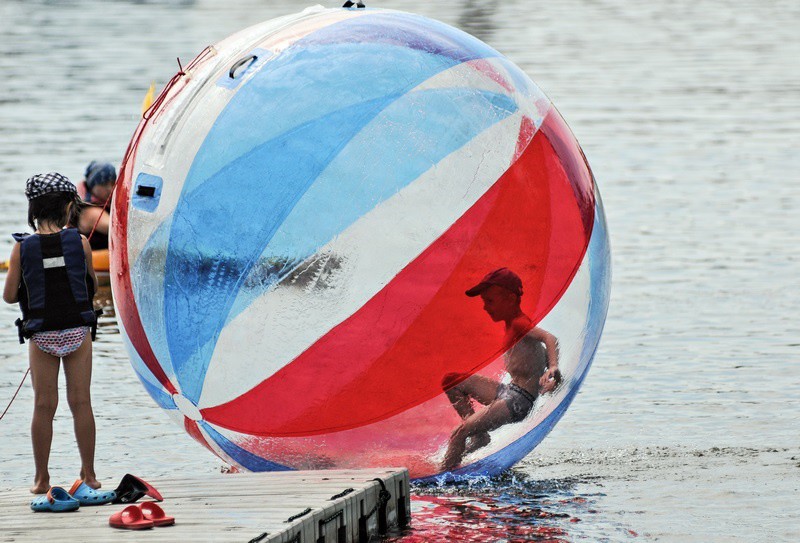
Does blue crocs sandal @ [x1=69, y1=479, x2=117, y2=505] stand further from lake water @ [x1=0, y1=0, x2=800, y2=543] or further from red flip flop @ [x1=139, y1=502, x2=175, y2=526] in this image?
lake water @ [x1=0, y1=0, x2=800, y2=543]

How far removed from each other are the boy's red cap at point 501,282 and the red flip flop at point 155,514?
1.66 m

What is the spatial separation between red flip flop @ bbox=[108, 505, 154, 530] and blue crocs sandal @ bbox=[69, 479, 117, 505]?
32cm

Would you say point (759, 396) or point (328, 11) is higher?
point (328, 11)

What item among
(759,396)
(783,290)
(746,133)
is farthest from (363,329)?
(746,133)

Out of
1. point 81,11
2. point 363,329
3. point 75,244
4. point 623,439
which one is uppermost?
point 81,11

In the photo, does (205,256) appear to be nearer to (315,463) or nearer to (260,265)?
(260,265)

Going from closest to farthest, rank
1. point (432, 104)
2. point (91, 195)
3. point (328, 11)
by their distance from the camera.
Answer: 1. point (432, 104)
2. point (328, 11)
3. point (91, 195)

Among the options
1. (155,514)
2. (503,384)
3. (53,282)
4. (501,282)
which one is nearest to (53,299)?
(53,282)

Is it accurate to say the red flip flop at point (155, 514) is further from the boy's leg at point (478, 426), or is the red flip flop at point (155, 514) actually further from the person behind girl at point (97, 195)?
the person behind girl at point (97, 195)

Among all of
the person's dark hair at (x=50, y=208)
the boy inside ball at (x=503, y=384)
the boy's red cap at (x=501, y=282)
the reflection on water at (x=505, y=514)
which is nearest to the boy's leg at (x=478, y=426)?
the boy inside ball at (x=503, y=384)

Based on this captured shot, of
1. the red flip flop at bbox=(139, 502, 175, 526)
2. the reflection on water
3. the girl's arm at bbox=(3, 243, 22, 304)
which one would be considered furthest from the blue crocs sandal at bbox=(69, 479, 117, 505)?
the reflection on water

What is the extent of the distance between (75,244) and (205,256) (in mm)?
646

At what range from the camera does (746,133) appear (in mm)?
19688

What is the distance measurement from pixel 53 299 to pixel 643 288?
7.17 metres
